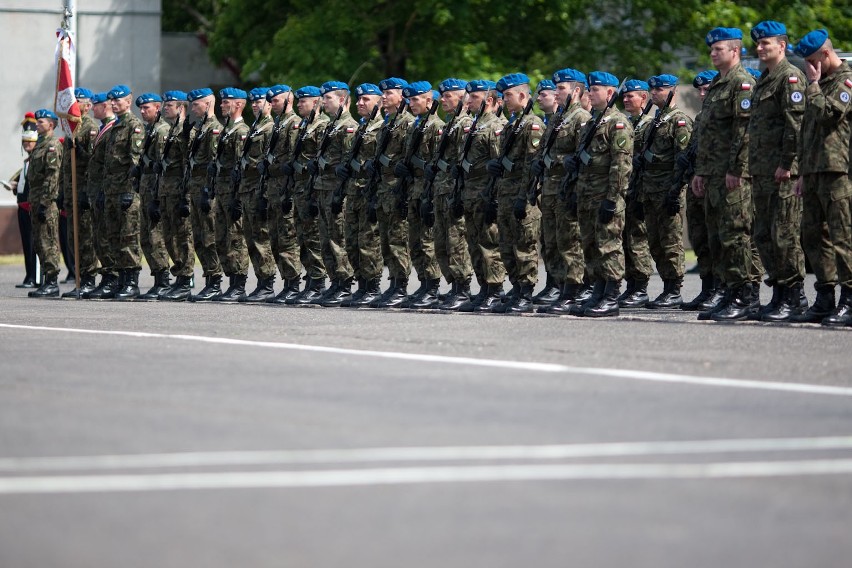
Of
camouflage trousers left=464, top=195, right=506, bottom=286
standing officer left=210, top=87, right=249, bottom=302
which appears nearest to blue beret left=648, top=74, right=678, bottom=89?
camouflage trousers left=464, top=195, right=506, bottom=286

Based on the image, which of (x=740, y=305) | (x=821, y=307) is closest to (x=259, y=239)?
(x=740, y=305)

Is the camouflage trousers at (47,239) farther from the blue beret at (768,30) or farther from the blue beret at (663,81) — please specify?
the blue beret at (768,30)

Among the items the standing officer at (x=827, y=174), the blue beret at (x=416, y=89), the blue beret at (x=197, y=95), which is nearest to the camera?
the standing officer at (x=827, y=174)

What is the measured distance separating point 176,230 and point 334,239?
2.48 m

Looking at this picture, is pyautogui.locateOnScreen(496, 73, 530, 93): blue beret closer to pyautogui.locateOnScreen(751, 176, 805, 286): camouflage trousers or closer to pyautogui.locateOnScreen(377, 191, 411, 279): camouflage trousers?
pyautogui.locateOnScreen(377, 191, 411, 279): camouflage trousers

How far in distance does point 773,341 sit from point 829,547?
639cm

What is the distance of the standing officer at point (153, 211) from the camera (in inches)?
757

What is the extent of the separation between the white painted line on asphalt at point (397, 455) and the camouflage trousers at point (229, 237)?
1165cm

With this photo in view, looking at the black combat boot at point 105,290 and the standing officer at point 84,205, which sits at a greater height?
the standing officer at point 84,205

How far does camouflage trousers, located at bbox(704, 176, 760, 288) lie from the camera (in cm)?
1379

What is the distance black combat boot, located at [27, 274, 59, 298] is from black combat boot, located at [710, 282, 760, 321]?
899 cm

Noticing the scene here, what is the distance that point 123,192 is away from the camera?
19.5 meters

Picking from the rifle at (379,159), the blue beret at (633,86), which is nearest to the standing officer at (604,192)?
the blue beret at (633,86)

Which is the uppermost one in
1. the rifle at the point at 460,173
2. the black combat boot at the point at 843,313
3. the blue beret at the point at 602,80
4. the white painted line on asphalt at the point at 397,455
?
the blue beret at the point at 602,80
